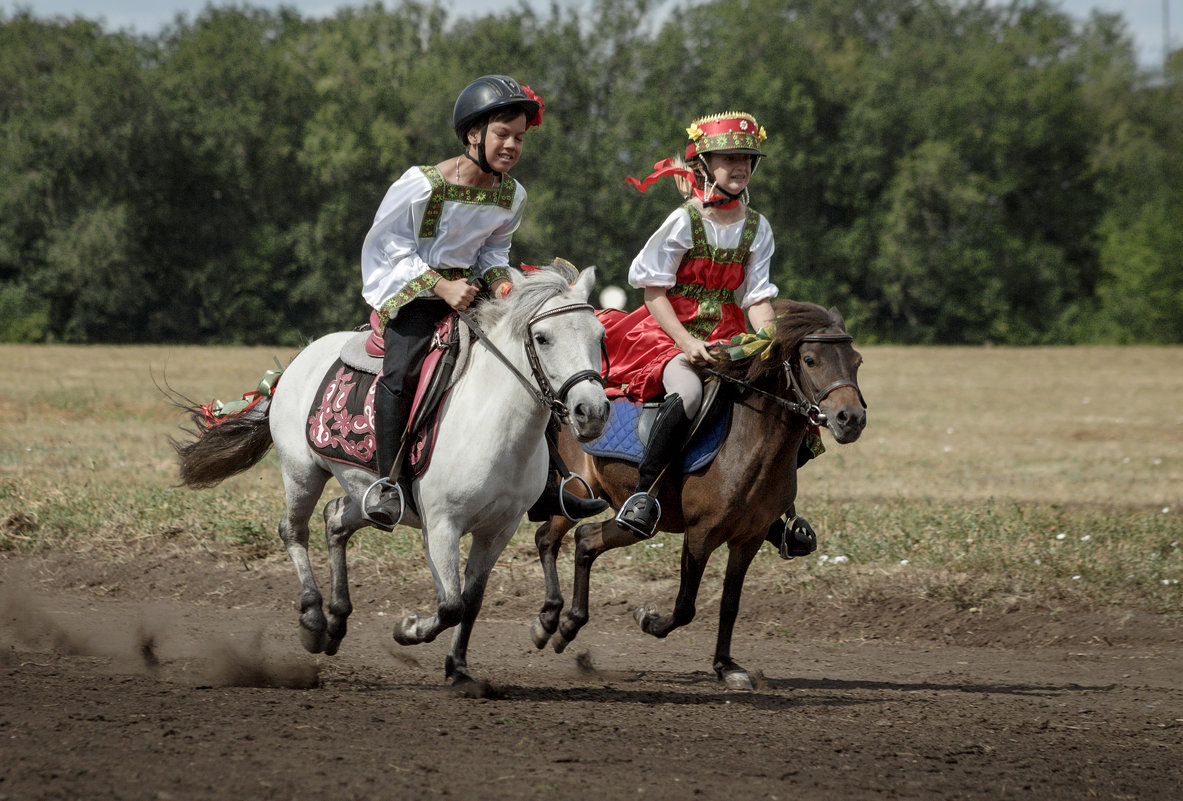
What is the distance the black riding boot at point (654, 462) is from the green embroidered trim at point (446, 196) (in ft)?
4.83

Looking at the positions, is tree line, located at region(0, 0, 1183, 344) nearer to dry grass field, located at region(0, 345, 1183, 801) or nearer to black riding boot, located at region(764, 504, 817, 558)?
dry grass field, located at region(0, 345, 1183, 801)

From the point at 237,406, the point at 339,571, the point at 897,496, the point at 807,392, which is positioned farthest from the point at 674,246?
the point at 897,496

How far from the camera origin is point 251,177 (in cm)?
4791

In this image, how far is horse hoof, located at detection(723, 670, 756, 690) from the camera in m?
6.42

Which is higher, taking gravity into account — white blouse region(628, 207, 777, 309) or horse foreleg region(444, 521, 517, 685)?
white blouse region(628, 207, 777, 309)

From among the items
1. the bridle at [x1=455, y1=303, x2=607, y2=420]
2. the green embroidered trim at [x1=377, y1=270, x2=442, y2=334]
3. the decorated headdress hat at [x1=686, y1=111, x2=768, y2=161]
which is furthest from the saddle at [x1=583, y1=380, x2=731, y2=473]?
the decorated headdress hat at [x1=686, y1=111, x2=768, y2=161]

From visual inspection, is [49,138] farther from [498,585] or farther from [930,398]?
[498,585]

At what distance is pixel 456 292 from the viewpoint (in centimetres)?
569

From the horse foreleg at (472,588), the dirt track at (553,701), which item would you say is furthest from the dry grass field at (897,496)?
the horse foreleg at (472,588)

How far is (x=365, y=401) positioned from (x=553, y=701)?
5.85 ft

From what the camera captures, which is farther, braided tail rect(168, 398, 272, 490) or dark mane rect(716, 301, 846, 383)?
braided tail rect(168, 398, 272, 490)

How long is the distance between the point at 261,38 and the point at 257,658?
55.0 meters

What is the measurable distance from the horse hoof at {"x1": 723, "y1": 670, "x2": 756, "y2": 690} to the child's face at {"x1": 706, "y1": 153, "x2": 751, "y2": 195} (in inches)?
104

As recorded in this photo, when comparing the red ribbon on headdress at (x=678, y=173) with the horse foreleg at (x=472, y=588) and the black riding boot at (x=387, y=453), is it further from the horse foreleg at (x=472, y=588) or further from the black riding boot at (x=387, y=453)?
the horse foreleg at (x=472, y=588)
